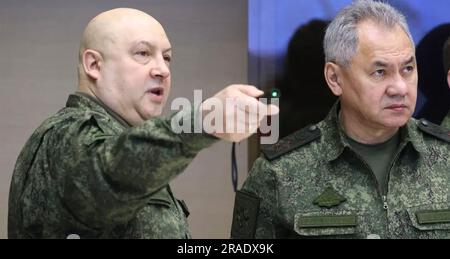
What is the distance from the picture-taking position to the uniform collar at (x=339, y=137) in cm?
148

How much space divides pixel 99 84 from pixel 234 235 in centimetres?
52

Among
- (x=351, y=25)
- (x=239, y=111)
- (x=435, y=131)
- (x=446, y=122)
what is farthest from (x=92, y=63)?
(x=446, y=122)

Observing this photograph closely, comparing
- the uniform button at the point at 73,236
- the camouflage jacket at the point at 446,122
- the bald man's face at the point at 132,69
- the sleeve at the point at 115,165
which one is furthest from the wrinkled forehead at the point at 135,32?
the camouflage jacket at the point at 446,122

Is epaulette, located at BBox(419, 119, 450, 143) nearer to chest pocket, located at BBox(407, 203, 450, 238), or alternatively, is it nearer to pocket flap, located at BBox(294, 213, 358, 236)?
chest pocket, located at BBox(407, 203, 450, 238)

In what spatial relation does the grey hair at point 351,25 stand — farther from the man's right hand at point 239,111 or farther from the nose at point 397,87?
the man's right hand at point 239,111

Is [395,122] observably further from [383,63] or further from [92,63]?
[92,63]

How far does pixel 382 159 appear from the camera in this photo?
149 cm

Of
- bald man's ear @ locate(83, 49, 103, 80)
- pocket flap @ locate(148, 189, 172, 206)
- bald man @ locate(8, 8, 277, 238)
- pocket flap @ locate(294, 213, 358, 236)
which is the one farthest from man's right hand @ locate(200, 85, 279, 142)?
pocket flap @ locate(294, 213, 358, 236)

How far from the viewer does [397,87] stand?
1.42m

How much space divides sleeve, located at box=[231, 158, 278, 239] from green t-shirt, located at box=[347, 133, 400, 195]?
8.0 inches

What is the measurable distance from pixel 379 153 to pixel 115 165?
0.75 metres

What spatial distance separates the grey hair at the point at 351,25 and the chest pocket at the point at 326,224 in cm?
34
